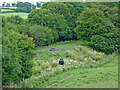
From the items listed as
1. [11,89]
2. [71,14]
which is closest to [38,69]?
[11,89]

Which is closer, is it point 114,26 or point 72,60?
point 72,60

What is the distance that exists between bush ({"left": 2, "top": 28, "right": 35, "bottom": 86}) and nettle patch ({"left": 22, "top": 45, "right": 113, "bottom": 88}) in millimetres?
956

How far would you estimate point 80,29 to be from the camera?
109 ft

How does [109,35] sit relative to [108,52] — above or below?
above

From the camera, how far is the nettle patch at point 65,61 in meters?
18.6

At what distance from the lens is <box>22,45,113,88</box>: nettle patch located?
61.0 ft

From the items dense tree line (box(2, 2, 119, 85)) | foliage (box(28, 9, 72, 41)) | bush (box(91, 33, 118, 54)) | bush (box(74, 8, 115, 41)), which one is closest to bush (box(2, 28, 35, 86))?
dense tree line (box(2, 2, 119, 85))

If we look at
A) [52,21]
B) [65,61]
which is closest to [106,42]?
[65,61]

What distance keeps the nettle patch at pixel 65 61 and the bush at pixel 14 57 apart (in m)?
0.96

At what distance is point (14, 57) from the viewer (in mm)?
13148

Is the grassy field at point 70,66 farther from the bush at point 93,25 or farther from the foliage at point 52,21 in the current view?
the foliage at point 52,21

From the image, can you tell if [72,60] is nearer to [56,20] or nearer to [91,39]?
[91,39]

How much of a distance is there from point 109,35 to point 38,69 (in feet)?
49.4

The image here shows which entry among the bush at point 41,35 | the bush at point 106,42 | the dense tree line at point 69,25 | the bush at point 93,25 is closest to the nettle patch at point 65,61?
the bush at point 106,42
